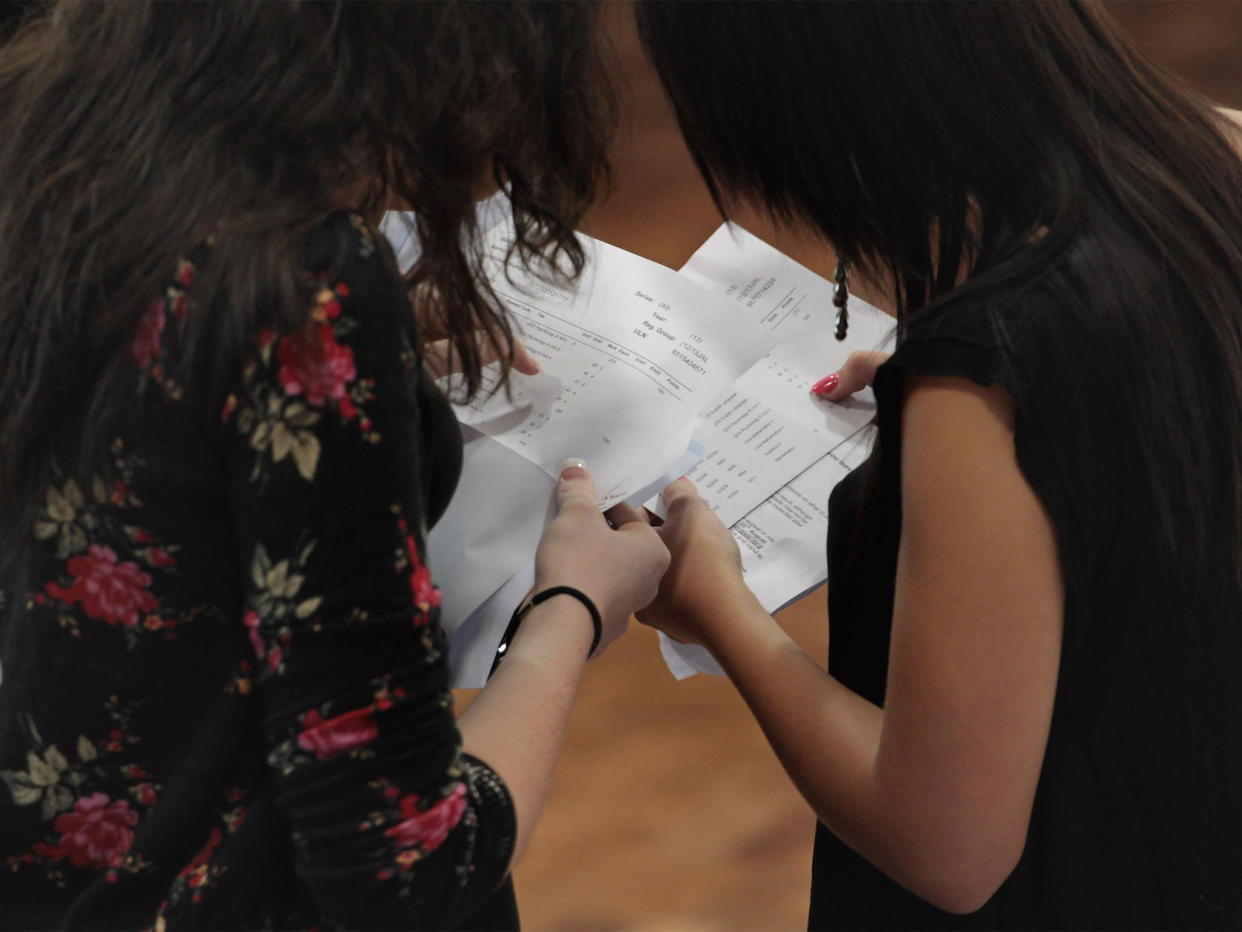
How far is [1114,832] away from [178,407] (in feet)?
2.00

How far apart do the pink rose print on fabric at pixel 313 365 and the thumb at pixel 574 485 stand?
32cm

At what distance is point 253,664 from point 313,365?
15 centimetres

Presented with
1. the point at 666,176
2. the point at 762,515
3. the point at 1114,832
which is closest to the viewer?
the point at 1114,832

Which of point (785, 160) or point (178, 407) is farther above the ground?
point (178, 407)

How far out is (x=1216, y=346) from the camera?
2.18 feet

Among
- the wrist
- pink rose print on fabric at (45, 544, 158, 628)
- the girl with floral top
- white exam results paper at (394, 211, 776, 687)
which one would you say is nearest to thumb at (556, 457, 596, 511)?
white exam results paper at (394, 211, 776, 687)

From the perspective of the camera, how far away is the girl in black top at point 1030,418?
629mm

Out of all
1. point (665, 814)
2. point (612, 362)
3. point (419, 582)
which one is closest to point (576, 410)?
point (612, 362)

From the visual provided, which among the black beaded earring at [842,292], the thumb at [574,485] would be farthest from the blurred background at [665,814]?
the thumb at [574,485]

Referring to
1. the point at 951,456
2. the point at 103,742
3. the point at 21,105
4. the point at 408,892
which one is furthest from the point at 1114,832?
the point at 21,105

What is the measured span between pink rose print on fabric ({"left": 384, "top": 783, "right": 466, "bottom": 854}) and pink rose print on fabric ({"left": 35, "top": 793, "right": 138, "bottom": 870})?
15 cm

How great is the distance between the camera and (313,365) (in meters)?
0.52

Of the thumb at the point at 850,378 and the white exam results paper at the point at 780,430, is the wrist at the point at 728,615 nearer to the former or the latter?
the white exam results paper at the point at 780,430

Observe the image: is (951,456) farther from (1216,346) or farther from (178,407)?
(178,407)
